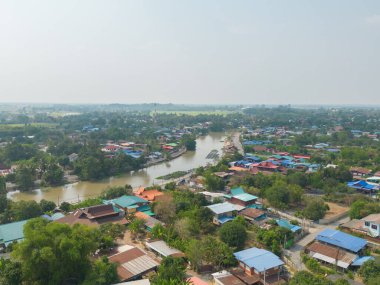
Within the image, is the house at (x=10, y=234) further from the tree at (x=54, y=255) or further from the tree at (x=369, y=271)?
the tree at (x=369, y=271)

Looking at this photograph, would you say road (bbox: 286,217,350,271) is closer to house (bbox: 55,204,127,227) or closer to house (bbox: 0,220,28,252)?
house (bbox: 55,204,127,227)

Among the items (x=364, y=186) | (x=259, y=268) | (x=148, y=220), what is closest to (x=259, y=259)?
(x=259, y=268)

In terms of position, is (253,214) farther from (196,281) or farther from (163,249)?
(196,281)

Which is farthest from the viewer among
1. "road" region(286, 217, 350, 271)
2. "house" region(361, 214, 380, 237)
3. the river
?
the river

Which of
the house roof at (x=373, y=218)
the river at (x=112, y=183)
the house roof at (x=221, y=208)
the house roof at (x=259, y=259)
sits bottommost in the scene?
the river at (x=112, y=183)

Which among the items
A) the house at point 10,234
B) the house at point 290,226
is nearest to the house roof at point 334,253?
the house at point 290,226

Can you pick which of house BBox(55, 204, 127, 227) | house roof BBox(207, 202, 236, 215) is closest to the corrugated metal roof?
house BBox(55, 204, 127, 227)
